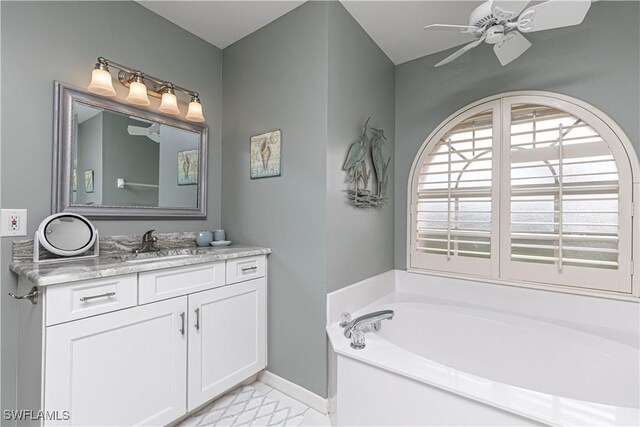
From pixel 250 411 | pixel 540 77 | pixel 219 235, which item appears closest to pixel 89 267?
pixel 219 235

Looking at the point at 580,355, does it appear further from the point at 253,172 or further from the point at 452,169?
the point at 253,172

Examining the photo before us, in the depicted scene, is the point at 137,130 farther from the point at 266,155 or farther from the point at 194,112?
the point at 266,155

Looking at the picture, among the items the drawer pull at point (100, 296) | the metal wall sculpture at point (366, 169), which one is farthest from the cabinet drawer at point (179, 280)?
the metal wall sculpture at point (366, 169)

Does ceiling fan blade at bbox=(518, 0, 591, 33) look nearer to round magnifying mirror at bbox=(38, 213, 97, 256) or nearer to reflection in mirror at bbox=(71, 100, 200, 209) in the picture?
reflection in mirror at bbox=(71, 100, 200, 209)

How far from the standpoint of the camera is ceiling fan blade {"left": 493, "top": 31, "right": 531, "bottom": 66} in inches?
59.7

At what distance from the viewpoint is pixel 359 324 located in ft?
5.23

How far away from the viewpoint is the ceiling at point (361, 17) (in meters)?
1.84

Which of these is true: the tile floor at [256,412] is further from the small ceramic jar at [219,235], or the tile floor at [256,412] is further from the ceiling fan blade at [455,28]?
the ceiling fan blade at [455,28]

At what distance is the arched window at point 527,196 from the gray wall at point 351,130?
46cm

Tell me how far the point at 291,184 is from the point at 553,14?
1572 millimetres


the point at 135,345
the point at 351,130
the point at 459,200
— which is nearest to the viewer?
the point at 135,345

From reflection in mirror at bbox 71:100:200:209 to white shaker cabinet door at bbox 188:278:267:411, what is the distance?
0.81 metres

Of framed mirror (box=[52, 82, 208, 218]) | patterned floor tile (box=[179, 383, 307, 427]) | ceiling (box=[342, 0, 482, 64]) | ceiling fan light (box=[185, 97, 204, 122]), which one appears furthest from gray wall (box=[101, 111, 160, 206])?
ceiling (box=[342, 0, 482, 64])

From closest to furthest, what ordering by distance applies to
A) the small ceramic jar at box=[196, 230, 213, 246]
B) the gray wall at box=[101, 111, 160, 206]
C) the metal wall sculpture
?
the gray wall at box=[101, 111, 160, 206], the metal wall sculpture, the small ceramic jar at box=[196, 230, 213, 246]
